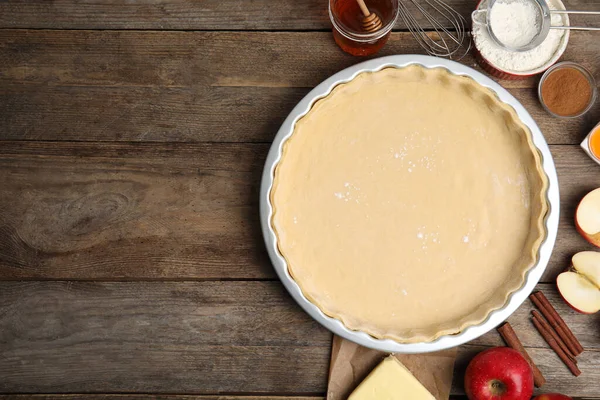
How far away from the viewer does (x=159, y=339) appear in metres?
1.33

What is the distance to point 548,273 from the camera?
4.31 ft

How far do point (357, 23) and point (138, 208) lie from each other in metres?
0.69

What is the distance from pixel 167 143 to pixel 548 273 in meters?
0.97

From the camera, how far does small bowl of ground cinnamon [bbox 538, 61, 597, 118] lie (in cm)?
130

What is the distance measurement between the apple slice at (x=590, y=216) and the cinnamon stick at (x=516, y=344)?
0.28 meters

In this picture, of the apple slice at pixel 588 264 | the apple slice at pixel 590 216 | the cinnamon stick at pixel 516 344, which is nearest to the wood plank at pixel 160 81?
the apple slice at pixel 590 216

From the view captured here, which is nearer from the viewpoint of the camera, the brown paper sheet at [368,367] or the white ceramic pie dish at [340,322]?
the white ceramic pie dish at [340,322]

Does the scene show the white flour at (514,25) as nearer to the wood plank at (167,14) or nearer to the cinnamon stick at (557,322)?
the wood plank at (167,14)

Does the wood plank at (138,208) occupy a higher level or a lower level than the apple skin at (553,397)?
higher

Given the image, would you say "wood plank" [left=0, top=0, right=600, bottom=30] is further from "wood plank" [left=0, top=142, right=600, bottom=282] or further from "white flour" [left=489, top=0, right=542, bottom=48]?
"white flour" [left=489, top=0, right=542, bottom=48]

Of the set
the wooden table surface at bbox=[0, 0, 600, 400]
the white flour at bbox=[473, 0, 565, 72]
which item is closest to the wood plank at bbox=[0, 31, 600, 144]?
the wooden table surface at bbox=[0, 0, 600, 400]

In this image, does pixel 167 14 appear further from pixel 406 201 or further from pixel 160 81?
pixel 406 201

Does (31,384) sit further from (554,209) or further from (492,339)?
(554,209)

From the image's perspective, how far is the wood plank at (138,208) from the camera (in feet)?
4.36
